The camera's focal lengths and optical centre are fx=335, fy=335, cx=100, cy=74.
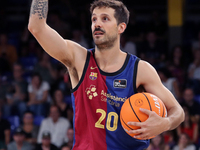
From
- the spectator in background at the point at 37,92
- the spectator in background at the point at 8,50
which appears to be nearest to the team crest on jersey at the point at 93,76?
the spectator in background at the point at 37,92

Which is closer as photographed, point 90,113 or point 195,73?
point 90,113

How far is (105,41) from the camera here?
353cm

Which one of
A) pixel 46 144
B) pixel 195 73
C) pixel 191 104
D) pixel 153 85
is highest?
pixel 153 85

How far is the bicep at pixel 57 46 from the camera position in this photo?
319 centimetres

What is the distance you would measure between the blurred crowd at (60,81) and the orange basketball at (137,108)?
4031 mm

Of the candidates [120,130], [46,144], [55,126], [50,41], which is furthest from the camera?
[55,126]

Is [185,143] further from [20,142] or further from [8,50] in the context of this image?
[8,50]

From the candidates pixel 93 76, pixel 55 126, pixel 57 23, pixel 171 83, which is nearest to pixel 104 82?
pixel 93 76

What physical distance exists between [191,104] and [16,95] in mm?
4385

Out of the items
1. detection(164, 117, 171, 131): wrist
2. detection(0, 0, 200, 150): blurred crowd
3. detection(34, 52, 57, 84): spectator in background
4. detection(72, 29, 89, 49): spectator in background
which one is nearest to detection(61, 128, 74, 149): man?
detection(0, 0, 200, 150): blurred crowd

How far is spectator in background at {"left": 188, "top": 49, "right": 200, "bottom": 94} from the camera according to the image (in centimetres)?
846

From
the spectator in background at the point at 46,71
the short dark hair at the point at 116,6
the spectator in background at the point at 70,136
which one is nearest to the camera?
the short dark hair at the point at 116,6

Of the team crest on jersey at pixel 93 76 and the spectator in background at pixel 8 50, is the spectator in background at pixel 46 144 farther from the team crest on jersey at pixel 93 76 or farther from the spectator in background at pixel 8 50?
the team crest on jersey at pixel 93 76

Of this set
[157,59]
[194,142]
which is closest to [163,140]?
[194,142]
